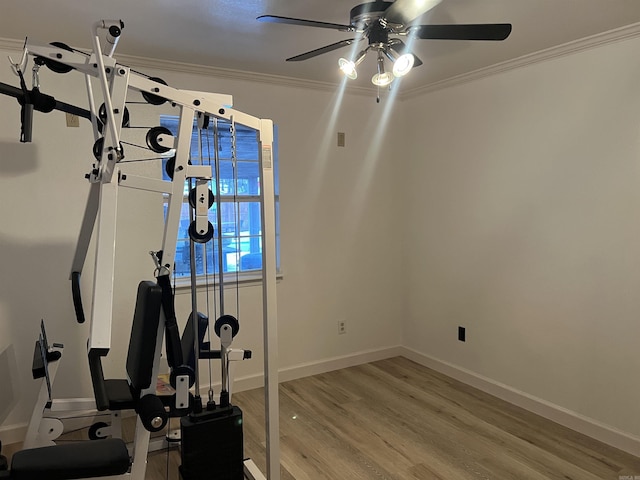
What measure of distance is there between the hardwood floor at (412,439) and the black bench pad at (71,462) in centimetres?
92

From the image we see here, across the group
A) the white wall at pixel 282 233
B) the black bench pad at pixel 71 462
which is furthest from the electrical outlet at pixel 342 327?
the black bench pad at pixel 71 462

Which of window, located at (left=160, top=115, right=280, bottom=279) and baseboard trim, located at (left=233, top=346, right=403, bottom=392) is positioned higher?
window, located at (left=160, top=115, right=280, bottom=279)

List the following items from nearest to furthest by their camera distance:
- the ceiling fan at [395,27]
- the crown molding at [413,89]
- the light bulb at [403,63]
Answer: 1. the ceiling fan at [395,27]
2. the light bulb at [403,63]
3. the crown molding at [413,89]

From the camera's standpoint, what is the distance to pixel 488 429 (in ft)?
9.57

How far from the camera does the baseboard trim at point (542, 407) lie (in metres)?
2.67

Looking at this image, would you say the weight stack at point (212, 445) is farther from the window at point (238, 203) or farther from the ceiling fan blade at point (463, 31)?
the ceiling fan blade at point (463, 31)

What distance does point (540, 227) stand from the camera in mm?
3037

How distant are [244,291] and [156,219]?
827 mm

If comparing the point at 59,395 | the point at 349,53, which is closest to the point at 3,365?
the point at 59,395

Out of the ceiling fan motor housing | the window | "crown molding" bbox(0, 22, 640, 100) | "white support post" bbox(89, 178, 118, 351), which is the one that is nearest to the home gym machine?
"white support post" bbox(89, 178, 118, 351)

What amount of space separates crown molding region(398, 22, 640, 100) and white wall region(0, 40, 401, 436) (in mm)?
607

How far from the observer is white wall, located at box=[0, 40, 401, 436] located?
Answer: 2775mm

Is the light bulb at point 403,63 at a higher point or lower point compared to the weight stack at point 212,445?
higher

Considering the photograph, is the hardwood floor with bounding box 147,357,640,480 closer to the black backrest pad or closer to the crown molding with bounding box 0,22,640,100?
the black backrest pad
